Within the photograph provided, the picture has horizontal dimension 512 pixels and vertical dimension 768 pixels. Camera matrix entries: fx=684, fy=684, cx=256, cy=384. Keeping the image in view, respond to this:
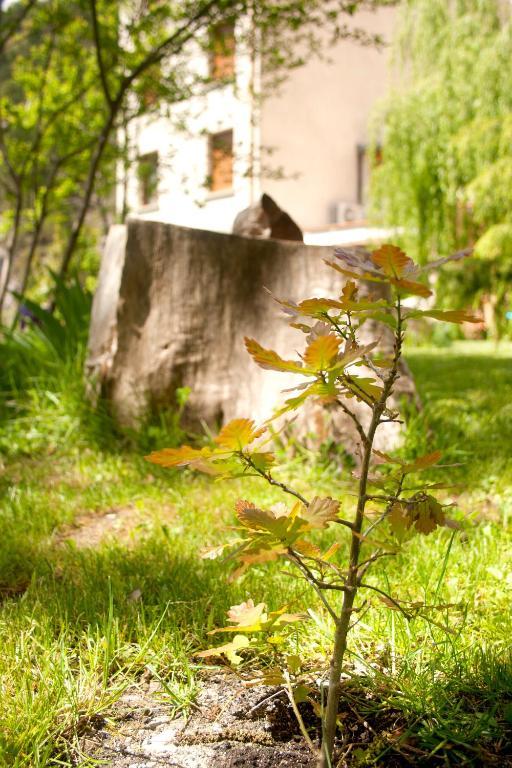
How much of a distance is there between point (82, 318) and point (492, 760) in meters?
3.79

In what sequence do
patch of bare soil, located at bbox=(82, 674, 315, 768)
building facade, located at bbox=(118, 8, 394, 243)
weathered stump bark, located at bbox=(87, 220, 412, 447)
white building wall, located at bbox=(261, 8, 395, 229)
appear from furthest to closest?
white building wall, located at bbox=(261, 8, 395, 229) < building facade, located at bbox=(118, 8, 394, 243) < weathered stump bark, located at bbox=(87, 220, 412, 447) < patch of bare soil, located at bbox=(82, 674, 315, 768)

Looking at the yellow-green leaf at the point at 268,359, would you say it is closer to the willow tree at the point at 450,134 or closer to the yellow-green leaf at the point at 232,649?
the yellow-green leaf at the point at 232,649

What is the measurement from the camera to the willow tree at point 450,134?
9695 mm

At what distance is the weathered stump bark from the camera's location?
3.40m

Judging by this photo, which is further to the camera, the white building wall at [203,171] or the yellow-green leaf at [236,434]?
the white building wall at [203,171]

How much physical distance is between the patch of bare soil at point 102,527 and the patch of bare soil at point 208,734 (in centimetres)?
94

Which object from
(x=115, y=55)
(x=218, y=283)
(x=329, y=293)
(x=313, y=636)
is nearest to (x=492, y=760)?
(x=313, y=636)

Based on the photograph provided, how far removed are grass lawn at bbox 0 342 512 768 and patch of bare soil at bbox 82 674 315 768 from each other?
4 centimetres

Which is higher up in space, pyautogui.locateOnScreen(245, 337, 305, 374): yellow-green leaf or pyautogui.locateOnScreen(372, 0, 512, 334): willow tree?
pyautogui.locateOnScreen(372, 0, 512, 334): willow tree

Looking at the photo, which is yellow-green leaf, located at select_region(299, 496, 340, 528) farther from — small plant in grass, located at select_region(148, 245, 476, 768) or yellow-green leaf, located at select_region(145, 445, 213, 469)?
yellow-green leaf, located at select_region(145, 445, 213, 469)

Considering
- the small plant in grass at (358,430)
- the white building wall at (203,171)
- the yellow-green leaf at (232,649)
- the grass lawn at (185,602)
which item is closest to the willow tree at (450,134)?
the white building wall at (203,171)

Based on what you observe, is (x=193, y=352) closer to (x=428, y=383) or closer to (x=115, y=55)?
(x=428, y=383)

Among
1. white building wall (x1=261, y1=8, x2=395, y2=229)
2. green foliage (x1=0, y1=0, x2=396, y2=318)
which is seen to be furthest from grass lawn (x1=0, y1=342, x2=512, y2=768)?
white building wall (x1=261, y1=8, x2=395, y2=229)

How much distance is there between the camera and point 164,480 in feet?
9.84
